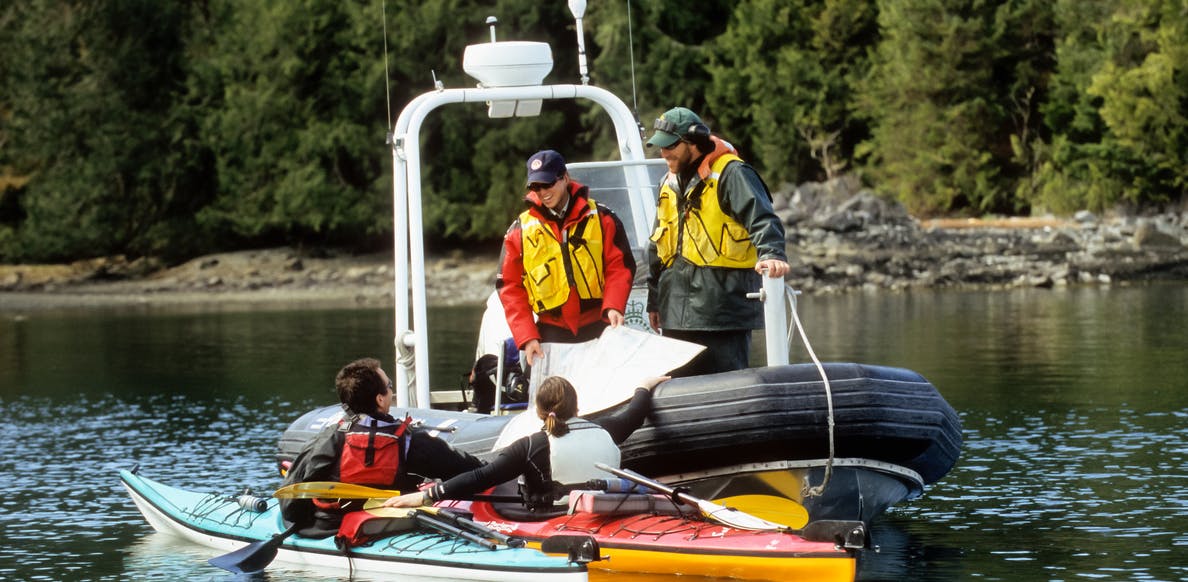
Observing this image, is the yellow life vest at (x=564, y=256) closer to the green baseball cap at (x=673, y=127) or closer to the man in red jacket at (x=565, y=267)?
the man in red jacket at (x=565, y=267)

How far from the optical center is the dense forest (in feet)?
139

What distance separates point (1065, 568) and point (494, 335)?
12.2 feet

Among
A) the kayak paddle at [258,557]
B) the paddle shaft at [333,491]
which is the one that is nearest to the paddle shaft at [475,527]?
the paddle shaft at [333,491]

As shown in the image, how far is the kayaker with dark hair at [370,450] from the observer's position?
26.6 feet

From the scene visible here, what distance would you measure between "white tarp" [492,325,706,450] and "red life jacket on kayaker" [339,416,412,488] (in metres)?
0.72

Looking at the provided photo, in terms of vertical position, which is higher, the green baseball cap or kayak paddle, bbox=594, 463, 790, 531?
the green baseball cap

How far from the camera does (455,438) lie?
9.41 m

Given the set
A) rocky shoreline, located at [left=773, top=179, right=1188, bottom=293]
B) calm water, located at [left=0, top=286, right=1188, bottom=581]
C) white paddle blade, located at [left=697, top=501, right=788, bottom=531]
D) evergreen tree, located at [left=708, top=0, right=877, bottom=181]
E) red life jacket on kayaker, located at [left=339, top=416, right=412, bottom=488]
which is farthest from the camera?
evergreen tree, located at [left=708, top=0, right=877, bottom=181]

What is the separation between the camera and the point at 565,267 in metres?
8.98

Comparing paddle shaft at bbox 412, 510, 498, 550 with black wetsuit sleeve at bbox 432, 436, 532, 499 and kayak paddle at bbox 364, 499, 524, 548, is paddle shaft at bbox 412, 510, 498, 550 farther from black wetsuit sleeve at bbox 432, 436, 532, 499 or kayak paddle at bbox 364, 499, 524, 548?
black wetsuit sleeve at bbox 432, 436, 532, 499

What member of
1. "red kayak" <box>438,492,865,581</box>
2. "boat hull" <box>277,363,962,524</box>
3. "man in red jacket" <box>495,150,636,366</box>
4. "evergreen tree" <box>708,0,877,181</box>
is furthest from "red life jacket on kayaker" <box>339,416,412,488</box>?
"evergreen tree" <box>708,0,877,181</box>

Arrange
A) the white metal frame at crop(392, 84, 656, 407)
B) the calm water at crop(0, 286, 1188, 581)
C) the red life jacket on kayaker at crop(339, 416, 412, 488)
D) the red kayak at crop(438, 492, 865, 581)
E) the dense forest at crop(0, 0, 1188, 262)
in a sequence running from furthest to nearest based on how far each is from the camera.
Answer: the dense forest at crop(0, 0, 1188, 262) → the white metal frame at crop(392, 84, 656, 407) → the calm water at crop(0, 286, 1188, 581) → the red life jacket on kayaker at crop(339, 416, 412, 488) → the red kayak at crop(438, 492, 865, 581)

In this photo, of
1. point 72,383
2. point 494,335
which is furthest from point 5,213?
point 494,335

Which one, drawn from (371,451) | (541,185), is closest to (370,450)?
(371,451)
